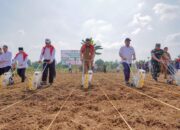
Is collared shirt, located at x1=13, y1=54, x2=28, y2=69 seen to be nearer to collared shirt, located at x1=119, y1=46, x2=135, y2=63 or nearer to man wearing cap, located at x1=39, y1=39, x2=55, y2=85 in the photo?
man wearing cap, located at x1=39, y1=39, x2=55, y2=85

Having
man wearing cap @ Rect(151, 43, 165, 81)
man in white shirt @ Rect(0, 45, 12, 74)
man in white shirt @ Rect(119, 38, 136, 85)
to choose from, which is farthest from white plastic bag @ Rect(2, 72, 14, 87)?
man wearing cap @ Rect(151, 43, 165, 81)

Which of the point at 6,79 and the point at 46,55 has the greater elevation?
the point at 46,55

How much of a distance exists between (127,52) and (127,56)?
15 cm

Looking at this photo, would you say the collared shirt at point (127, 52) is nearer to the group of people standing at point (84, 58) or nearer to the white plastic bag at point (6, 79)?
the group of people standing at point (84, 58)

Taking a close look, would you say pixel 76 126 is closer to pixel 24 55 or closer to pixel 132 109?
pixel 132 109

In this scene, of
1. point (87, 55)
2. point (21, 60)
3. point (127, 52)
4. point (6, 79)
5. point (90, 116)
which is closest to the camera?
point (90, 116)

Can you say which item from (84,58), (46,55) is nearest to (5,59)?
(46,55)

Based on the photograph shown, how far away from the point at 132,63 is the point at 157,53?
7.06ft

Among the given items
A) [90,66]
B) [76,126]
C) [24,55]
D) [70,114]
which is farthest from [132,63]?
[76,126]

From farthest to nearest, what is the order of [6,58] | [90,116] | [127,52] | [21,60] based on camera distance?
1. [21,60]
2. [6,58]
3. [127,52]
4. [90,116]

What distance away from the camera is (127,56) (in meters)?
9.56

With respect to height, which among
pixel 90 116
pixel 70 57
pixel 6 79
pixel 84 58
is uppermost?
pixel 70 57

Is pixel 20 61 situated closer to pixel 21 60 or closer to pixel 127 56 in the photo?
pixel 21 60

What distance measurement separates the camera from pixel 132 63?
31.5 ft
